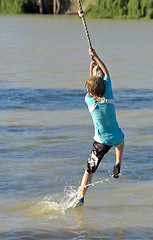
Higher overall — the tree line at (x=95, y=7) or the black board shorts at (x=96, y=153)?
the black board shorts at (x=96, y=153)

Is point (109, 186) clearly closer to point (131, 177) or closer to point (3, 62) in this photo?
point (131, 177)

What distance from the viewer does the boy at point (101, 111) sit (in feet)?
21.3

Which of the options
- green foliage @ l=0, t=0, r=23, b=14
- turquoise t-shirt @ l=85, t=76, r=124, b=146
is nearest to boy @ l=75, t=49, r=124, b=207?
turquoise t-shirt @ l=85, t=76, r=124, b=146

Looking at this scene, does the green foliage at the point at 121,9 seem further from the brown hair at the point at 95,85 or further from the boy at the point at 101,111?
the brown hair at the point at 95,85

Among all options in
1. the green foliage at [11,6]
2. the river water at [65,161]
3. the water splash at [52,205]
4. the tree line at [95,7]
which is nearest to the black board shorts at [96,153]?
the water splash at [52,205]

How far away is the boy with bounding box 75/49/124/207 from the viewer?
650 cm

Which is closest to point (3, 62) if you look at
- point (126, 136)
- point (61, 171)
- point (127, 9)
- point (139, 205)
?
point (126, 136)

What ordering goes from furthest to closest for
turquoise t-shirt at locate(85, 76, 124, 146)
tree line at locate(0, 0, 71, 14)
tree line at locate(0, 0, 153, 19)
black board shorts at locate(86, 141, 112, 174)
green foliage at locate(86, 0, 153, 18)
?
1. tree line at locate(0, 0, 71, 14)
2. tree line at locate(0, 0, 153, 19)
3. green foliage at locate(86, 0, 153, 18)
4. black board shorts at locate(86, 141, 112, 174)
5. turquoise t-shirt at locate(85, 76, 124, 146)

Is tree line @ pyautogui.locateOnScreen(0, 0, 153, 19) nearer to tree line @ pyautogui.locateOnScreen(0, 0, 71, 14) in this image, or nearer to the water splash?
tree line @ pyautogui.locateOnScreen(0, 0, 71, 14)

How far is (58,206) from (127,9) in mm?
52069

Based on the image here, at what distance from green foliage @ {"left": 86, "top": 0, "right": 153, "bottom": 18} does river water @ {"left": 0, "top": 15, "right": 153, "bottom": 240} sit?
118 feet

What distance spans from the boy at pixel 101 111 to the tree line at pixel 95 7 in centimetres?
4827

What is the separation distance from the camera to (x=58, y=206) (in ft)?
23.9

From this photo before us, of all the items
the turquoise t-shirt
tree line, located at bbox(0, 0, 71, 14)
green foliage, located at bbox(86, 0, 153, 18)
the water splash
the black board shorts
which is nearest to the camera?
the turquoise t-shirt
